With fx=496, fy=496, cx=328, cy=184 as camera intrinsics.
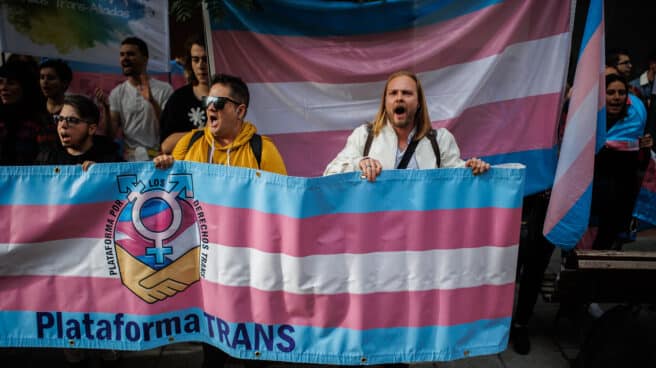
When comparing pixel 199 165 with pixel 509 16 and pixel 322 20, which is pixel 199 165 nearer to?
pixel 322 20

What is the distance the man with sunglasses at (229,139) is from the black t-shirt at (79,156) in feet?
1.53

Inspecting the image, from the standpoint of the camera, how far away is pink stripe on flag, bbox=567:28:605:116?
263cm

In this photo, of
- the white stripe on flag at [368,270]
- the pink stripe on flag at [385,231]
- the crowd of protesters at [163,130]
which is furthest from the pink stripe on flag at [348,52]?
the white stripe on flag at [368,270]

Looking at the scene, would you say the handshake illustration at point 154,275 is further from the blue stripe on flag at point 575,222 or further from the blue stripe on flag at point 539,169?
the blue stripe on flag at point 539,169

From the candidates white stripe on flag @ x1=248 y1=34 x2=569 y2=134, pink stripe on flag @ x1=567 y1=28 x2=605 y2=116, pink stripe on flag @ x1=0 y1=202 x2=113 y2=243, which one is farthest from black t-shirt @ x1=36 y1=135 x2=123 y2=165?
pink stripe on flag @ x1=567 y1=28 x2=605 y2=116

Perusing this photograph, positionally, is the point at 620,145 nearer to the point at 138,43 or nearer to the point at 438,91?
the point at 438,91

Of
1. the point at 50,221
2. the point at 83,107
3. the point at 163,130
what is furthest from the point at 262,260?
the point at 163,130

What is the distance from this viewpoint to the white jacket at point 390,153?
2.53 meters

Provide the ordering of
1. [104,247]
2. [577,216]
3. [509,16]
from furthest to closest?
[509,16]
[577,216]
[104,247]

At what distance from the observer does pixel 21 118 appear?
11.8 feet

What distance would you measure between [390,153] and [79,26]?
111 inches

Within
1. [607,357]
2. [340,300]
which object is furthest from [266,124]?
[607,357]

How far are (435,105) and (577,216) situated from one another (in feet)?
4.22

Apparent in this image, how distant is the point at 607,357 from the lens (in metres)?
2.66
